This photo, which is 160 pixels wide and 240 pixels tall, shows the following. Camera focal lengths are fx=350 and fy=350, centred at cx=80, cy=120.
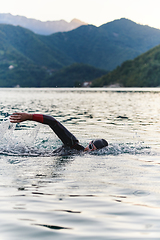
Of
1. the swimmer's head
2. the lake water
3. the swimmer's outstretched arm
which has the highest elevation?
the swimmer's outstretched arm

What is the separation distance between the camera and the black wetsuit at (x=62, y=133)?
1204 cm

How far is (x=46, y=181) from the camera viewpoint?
32.2 ft

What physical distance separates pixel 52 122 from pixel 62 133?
2.22ft

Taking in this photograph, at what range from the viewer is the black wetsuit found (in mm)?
12039

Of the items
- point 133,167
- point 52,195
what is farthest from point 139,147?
point 52,195

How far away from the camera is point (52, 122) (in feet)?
40.5

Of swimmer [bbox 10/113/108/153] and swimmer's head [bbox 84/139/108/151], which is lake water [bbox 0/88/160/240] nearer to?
swimmer's head [bbox 84/139/108/151]

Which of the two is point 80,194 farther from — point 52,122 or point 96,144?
point 96,144

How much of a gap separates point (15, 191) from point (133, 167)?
14.8ft

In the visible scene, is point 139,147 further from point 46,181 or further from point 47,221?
point 47,221

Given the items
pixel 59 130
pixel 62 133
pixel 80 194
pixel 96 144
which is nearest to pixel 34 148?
pixel 62 133

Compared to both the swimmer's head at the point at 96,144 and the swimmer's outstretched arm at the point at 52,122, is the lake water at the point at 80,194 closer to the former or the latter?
the swimmer's head at the point at 96,144

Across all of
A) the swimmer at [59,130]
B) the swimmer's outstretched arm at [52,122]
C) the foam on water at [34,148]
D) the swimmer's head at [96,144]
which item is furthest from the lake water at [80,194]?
the swimmer's outstretched arm at [52,122]

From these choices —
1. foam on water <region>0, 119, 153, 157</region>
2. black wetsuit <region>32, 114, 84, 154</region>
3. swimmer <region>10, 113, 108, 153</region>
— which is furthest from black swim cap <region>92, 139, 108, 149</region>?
black wetsuit <region>32, 114, 84, 154</region>
